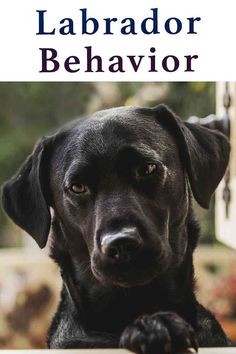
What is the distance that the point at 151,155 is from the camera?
1589 millimetres

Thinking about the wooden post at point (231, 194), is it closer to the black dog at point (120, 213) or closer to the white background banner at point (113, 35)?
the white background banner at point (113, 35)

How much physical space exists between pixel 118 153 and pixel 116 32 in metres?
0.55

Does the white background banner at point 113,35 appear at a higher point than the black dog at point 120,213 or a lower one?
higher

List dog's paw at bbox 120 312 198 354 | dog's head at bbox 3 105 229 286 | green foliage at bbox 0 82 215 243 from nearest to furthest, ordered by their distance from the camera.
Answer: dog's paw at bbox 120 312 198 354 < dog's head at bbox 3 105 229 286 < green foliage at bbox 0 82 215 243

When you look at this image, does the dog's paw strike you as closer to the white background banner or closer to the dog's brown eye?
the dog's brown eye

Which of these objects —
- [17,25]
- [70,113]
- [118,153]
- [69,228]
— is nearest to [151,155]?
[118,153]

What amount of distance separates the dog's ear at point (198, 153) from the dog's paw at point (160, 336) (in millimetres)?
406

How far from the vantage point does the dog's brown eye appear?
1609 millimetres

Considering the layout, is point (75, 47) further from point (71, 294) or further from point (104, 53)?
point (71, 294)

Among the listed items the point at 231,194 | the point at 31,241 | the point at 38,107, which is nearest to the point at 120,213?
the point at 231,194

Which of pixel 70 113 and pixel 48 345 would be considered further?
pixel 70 113

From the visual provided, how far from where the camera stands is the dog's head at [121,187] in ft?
4.98

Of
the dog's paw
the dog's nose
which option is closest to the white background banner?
the dog's nose

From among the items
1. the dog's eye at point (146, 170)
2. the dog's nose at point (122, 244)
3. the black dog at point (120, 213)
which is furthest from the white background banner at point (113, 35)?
the dog's nose at point (122, 244)
